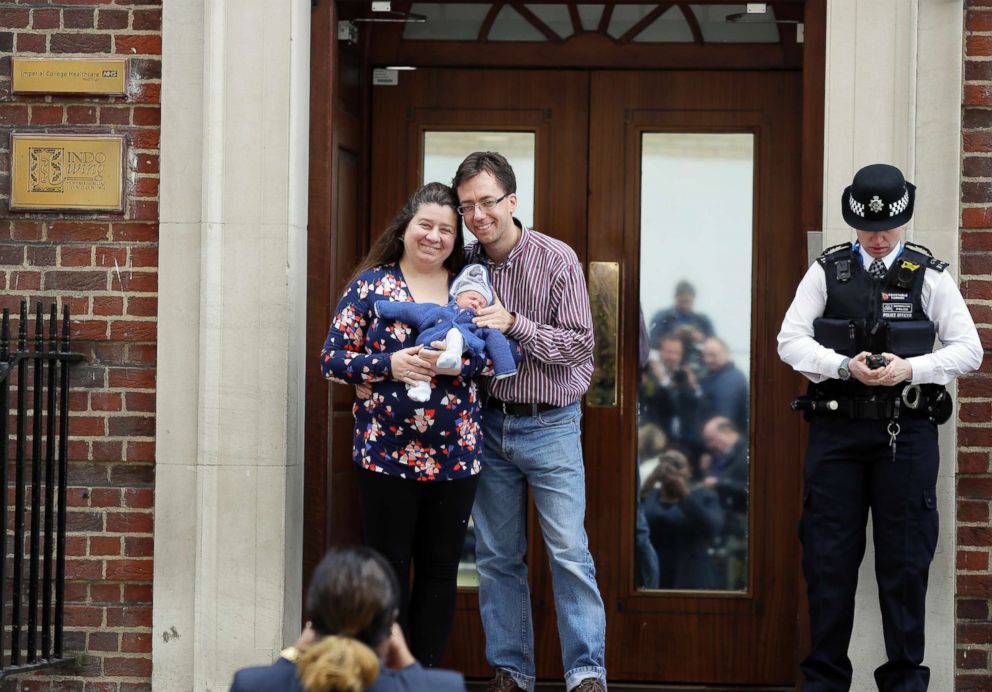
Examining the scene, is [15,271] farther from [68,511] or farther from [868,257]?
[868,257]

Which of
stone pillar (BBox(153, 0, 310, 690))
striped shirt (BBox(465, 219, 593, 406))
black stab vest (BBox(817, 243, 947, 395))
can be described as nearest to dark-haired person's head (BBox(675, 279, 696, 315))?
striped shirt (BBox(465, 219, 593, 406))

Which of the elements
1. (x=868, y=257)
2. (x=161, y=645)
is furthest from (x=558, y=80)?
(x=161, y=645)

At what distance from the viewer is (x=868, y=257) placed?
4676 millimetres

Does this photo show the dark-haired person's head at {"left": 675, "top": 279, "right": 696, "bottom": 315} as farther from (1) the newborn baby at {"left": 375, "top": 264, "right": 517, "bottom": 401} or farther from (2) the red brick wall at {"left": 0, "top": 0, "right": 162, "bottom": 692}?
(2) the red brick wall at {"left": 0, "top": 0, "right": 162, "bottom": 692}

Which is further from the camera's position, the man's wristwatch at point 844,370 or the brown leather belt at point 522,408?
the brown leather belt at point 522,408

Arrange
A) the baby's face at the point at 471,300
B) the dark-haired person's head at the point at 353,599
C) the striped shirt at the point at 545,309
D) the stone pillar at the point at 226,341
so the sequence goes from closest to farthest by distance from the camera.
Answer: the dark-haired person's head at the point at 353,599, the baby's face at the point at 471,300, the striped shirt at the point at 545,309, the stone pillar at the point at 226,341

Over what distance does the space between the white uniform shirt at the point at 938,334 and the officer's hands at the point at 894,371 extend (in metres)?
0.03

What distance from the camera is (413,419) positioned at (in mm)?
4508

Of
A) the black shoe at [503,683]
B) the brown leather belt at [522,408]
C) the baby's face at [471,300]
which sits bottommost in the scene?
the black shoe at [503,683]

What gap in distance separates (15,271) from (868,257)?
3.10 meters

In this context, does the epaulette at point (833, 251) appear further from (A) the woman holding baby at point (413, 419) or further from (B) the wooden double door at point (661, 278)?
(A) the woman holding baby at point (413, 419)

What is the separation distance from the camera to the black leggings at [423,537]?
15.0 feet

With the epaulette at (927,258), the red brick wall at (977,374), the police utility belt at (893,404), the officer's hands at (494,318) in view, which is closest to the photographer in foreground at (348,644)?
the officer's hands at (494,318)

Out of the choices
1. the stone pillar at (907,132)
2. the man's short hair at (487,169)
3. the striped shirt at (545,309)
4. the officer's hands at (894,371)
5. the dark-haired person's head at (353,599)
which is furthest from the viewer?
the stone pillar at (907,132)
